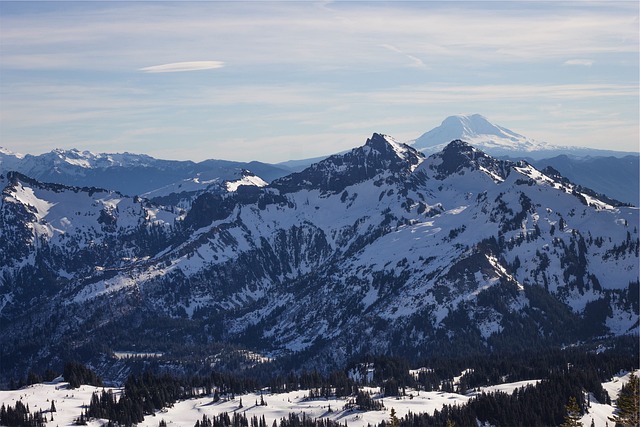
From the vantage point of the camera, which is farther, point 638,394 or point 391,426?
point 391,426

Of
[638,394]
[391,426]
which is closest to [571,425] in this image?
[638,394]

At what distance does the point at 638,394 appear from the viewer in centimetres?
17650

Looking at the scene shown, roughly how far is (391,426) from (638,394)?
159 feet

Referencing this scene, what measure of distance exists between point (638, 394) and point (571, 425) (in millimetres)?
14206

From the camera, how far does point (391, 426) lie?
19338 centimetres

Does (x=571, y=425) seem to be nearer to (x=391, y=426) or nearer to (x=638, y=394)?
(x=638, y=394)

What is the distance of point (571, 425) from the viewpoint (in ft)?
598

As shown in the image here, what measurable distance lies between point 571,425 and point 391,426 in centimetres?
3545
